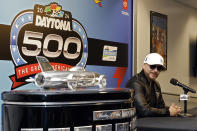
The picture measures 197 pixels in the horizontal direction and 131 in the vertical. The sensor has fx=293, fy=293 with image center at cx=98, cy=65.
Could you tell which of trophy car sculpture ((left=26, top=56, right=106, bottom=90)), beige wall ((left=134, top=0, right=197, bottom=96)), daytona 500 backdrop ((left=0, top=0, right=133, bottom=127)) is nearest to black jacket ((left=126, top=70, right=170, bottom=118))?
daytona 500 backdrop ((left=0, top=0, right=133, bottom=127))

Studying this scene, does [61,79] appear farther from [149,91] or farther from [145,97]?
[149,91]

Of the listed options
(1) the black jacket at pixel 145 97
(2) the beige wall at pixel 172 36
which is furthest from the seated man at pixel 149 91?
(2) the beige wall at pixel 172 36

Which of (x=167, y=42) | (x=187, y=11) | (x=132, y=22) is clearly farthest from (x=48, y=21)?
(x=187, y=11)

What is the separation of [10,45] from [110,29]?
124 cm

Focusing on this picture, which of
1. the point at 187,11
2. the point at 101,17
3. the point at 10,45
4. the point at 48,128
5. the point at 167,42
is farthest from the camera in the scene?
the point at 187,11

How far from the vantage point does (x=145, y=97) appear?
8.60 feet

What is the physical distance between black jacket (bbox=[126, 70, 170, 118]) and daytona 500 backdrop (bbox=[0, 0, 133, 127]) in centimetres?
42

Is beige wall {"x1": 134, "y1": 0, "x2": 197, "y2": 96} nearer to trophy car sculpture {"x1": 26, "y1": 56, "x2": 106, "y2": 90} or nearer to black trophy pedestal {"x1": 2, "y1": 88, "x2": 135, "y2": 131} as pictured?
trophy car sculpture {"x1": 26, "y1": 56, "x2": 106, "y2": 90}

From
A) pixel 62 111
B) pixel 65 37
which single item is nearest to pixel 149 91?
pixel 65 37

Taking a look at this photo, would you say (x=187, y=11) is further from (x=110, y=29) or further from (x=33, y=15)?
Result: (x=33, y=15)

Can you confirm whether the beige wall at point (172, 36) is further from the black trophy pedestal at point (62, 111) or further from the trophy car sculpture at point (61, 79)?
the black trophy pedestal at point (62, 111)

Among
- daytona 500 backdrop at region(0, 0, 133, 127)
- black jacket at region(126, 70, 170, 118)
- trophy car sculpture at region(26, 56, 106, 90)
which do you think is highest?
daytona 500 backdrop at region(0, 0, 133, 127)

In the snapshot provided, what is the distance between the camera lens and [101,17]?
2957 millimetres

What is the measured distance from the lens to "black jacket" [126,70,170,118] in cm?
239
